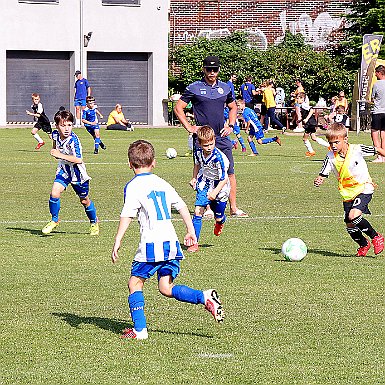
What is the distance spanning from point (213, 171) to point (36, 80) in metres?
35.7

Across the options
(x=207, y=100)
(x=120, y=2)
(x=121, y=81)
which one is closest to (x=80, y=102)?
(x=121, y=81)

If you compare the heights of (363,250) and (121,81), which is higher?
(121,81)

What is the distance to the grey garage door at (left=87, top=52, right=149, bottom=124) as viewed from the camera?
47.9 metres

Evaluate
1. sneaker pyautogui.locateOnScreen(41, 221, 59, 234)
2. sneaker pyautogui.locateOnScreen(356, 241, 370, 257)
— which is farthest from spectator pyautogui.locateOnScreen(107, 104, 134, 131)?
sneaker pyautogui.locateOnScreen(356, 241, 370, 257)

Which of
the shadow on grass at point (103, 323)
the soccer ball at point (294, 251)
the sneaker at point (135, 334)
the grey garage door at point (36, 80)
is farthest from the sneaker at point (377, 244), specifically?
the grey garage door at point (36, 80)

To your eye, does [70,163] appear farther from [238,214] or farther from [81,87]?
[81,87]

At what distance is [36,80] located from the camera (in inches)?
1852

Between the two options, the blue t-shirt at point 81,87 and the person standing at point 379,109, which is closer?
the person standing at point 379,109

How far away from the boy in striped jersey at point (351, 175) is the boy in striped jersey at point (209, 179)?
1.29m

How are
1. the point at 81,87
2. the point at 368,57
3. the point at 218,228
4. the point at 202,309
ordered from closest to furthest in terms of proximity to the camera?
the point at 202,309
the point at 218,228
the point at 368,57
the point at 81,87

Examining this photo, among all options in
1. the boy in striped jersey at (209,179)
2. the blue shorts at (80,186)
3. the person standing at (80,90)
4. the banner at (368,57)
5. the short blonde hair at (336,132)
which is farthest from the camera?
the person standing at (80,90)

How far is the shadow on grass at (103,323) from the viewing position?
7855 millimetres

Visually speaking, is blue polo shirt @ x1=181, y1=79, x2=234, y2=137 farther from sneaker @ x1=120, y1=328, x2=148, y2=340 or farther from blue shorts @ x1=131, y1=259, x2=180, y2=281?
sneaker @ x1=120, y1=328, x2=148, y2=340

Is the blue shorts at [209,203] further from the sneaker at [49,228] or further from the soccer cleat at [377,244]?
Answer: the sneaker at [49,228]
